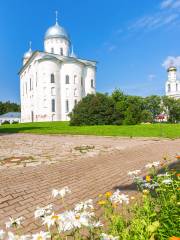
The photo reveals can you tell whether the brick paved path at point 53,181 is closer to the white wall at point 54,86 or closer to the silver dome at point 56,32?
the white wall at point 54,86

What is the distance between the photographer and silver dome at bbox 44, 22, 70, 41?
6388 centimetres

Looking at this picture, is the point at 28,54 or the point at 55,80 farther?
the point at 28,54

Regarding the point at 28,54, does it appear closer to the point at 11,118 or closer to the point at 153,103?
the point at 11,118

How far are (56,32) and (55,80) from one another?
14406 millimetres

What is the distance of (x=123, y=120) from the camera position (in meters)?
34.5

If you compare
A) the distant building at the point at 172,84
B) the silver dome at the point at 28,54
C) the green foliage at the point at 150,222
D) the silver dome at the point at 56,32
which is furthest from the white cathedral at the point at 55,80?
the green foliage at the point at 150,222

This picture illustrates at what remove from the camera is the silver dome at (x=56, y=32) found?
63.9m

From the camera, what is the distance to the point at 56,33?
63.9 meters

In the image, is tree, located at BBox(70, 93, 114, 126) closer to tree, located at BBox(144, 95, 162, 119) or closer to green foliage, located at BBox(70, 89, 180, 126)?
green foliage, located at BBox(70, 89, 180, 126)

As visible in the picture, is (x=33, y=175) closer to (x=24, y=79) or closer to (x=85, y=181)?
(x=85, y=181)

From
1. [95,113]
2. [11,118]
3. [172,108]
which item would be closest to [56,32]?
[11,118]

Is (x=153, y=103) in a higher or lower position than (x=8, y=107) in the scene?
lower

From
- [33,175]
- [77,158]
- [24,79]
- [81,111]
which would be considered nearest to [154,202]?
[33,175]

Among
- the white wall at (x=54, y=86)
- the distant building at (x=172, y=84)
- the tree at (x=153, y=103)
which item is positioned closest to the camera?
the white wall at (x=54, y=86)
